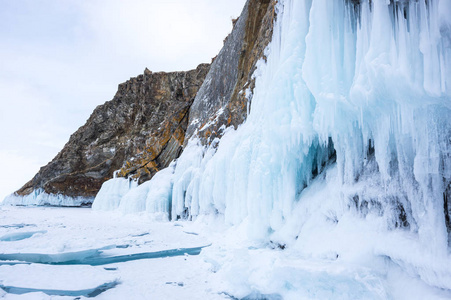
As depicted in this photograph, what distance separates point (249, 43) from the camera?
34.8 ft

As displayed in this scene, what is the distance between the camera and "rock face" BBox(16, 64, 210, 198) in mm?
27688

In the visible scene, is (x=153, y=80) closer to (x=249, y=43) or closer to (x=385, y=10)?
(x=249, y=43)

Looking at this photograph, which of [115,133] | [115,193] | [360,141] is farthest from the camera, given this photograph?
[115,133]

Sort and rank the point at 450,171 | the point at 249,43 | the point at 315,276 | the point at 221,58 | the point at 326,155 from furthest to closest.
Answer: the point at 221,58 < the point at 249,43 < the point at 326,155 < the point at 315,276 < the point at 450,171

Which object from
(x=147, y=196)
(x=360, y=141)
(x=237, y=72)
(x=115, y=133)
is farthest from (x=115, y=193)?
(x=115, y=133)

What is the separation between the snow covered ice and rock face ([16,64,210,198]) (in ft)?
66.6

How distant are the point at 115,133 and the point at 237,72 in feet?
88.0

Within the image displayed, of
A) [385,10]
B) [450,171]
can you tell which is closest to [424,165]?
[450,171]

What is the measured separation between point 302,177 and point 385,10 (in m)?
2.93

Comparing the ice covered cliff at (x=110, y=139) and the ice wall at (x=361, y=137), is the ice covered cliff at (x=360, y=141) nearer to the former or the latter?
the ice wall at (x=361, y=137)

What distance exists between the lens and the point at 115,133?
107 ft

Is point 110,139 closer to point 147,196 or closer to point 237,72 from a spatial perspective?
point 147,196

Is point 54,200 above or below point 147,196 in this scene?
below

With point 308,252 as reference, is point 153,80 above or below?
above
